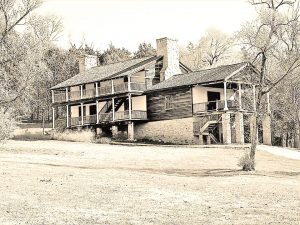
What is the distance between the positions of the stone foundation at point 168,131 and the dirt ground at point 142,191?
52.1ft

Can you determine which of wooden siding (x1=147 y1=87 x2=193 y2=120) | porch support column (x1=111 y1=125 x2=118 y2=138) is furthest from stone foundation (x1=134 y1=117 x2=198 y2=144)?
porch support column (x1=111 y1=125 x2=118 y2=138)

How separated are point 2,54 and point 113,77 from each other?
13.6m

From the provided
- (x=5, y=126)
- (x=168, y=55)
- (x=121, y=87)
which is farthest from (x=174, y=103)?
(x=5, y=126)

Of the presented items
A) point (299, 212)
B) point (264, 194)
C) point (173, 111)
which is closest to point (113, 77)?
point (173, 111)

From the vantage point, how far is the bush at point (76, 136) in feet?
167

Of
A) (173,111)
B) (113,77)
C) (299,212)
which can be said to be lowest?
(299,212)

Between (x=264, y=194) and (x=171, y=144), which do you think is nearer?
(x=264, y=194)

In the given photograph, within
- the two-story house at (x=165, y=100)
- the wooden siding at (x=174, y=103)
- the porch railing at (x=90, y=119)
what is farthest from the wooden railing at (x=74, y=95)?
the wooden siding at (x=174, y=103)

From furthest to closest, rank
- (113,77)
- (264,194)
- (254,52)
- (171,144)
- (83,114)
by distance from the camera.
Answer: (83,114)
(113,77)
(171,144)
(254,52)
(264,194)

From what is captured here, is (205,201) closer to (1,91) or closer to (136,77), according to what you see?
(1,91)

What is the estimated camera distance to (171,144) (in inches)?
1939

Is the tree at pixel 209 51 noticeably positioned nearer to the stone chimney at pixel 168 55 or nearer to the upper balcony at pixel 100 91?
the stone chimney at pixel 168 55

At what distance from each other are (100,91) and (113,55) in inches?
1118

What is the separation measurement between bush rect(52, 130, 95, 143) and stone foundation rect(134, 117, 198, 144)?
511 centimetres
